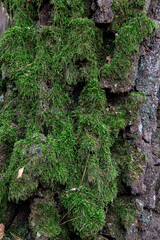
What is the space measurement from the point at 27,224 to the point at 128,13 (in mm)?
2950

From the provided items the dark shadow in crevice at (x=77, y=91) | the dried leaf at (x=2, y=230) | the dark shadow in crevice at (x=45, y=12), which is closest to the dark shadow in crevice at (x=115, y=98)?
the dark shadow in crevice at (x=77, y=91)

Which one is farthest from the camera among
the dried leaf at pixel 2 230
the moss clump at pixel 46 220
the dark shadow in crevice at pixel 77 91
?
the dark shadow in crevice at pixel 77 91

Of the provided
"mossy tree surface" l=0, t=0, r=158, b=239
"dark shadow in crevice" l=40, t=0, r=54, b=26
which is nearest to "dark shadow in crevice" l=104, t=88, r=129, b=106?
"mossy tree surface" l=0, t=0, r=158, b=239

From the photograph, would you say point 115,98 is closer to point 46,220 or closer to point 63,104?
point 63,104

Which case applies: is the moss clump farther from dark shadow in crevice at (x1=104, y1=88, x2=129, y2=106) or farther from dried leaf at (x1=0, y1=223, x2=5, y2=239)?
dark shadow in crevice at (x1=104, y1=88, x2=129, y2=106)

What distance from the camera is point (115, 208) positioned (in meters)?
2.17

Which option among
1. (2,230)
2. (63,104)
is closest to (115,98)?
(63,104)

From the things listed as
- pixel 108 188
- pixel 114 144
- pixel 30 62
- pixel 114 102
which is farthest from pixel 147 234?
pixel 30 62

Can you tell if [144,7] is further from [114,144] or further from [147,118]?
[114,144]

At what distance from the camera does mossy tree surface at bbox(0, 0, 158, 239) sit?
1.95m

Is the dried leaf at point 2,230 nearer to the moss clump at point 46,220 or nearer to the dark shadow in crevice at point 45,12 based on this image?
the moss clump at point 46,220

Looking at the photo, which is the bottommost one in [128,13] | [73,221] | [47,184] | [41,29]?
[73,221]

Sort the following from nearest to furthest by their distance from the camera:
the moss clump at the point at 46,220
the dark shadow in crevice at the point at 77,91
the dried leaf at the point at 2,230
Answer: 1. the moss clump at the point at 46,220
2. the dried leaf at the point at 2,230
3. the dark shadow in crevice at the point at 77,91

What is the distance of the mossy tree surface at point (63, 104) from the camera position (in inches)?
76.8
